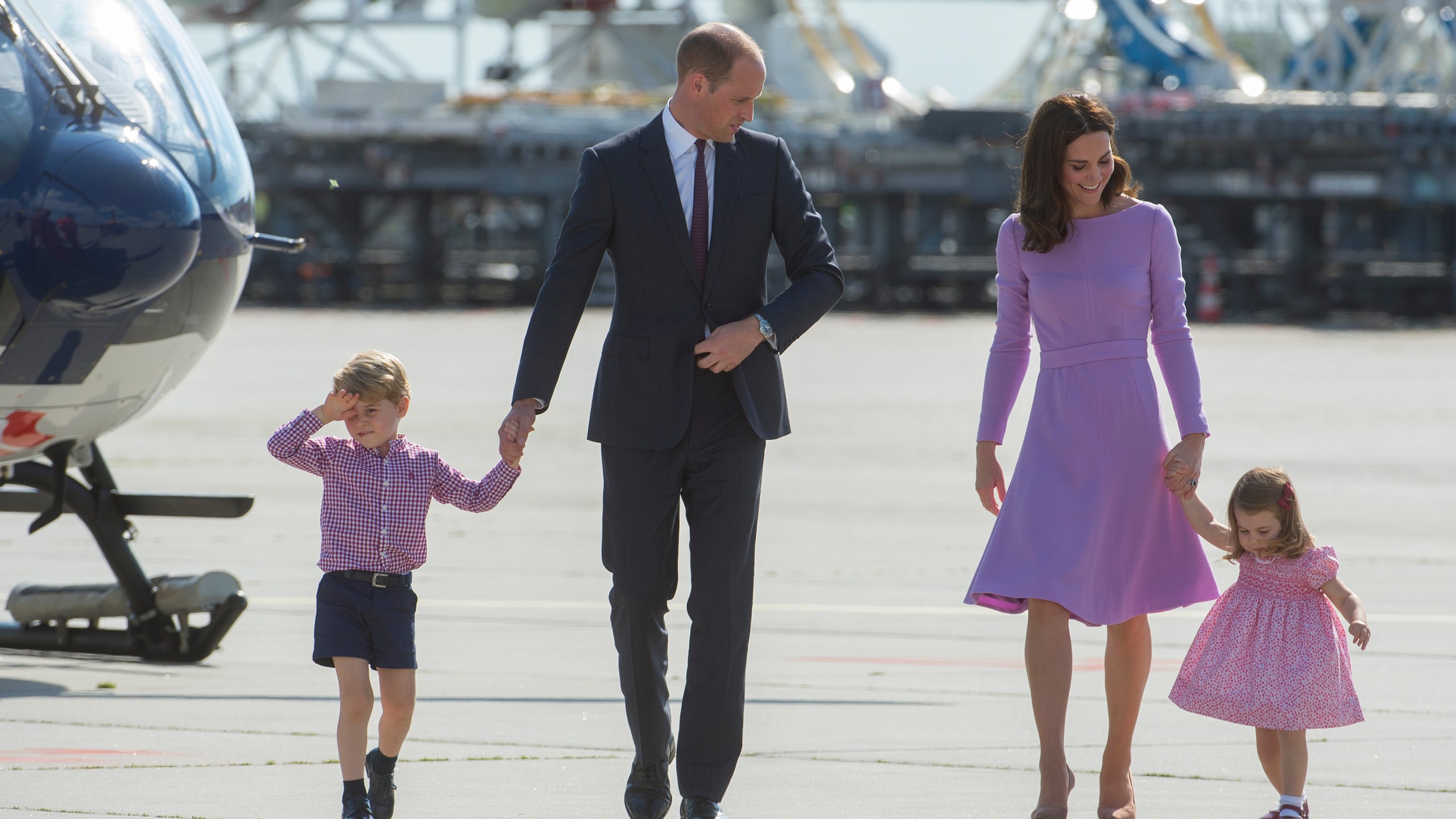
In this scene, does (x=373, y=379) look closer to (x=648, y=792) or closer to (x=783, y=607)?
(x=648, y=792)

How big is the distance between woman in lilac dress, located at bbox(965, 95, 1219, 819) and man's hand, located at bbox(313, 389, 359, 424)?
5.16 ft

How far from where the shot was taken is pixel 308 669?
21.1 feet

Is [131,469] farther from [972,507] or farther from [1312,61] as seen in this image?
[1312,61]

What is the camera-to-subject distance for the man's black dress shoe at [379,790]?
4.12 m

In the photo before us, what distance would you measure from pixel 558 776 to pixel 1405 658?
363 centimetres

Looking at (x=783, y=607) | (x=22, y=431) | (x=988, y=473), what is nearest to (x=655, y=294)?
(x=988, y=473)

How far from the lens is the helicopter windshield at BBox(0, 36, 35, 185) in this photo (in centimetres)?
489

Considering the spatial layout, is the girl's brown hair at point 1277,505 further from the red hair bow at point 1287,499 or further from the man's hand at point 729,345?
the man's hand at point 729,345

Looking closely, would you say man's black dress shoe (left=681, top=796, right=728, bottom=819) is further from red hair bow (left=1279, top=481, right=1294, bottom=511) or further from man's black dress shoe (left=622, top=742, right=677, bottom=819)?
red hair bow (left=1279, top=481, right=1294, bottom=511)

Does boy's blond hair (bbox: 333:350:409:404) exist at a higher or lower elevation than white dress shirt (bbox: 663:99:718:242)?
lower

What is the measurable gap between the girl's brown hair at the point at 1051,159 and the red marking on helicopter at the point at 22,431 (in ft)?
10.2

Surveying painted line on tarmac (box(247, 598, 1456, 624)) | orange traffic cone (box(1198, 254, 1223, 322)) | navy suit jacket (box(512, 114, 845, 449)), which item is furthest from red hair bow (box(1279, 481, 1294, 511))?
orange traffic cone (box(1198, 254, 1223, 322))

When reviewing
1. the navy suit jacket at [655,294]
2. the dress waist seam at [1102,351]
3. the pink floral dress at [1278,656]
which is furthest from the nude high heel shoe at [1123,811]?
the navy suit jacket at [655,294]

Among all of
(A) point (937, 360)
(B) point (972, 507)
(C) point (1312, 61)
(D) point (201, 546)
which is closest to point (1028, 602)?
(D) point (201, 546)
